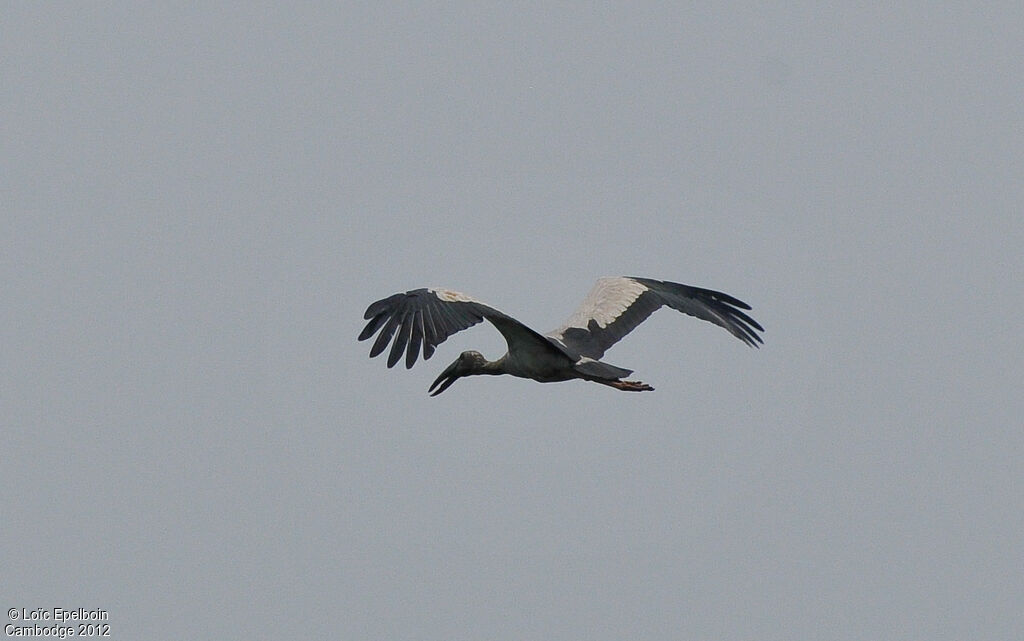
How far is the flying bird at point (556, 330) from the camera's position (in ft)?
50.1

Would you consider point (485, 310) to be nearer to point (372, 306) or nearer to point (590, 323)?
point (372, 306)

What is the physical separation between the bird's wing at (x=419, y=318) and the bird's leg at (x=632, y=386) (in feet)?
8.58

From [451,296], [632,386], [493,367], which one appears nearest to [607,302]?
[632,386]

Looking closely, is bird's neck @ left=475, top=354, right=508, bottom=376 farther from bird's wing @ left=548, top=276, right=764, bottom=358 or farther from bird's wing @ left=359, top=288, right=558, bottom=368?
bird's wing @ left=359, top=288, right=558, bottom=368

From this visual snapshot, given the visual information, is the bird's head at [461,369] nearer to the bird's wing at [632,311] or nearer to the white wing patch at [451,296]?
the bird's wing at [632,311]

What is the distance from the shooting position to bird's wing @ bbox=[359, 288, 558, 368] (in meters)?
15.1

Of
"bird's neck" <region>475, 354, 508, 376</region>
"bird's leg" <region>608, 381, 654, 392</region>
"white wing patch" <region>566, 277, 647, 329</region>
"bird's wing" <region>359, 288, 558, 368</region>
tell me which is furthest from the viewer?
"white wing patch" <region>566, 277, 647, 329</region>

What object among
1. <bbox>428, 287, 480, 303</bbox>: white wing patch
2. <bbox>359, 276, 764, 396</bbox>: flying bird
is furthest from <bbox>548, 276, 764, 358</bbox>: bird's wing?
<bbox>428, 287, 480, 303</bbox>: white wing patch

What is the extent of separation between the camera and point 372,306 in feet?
49.9

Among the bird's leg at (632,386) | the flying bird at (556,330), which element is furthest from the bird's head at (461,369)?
the bird's leg at (632,386)

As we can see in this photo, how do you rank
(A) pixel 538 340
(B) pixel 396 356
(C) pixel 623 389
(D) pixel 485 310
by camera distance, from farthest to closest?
(C) pixel 623 389 → (A) pixel 538 340 → (D) pixel 485 310 → (B) pixel 396 356

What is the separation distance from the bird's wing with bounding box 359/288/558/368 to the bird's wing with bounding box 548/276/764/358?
2500mm

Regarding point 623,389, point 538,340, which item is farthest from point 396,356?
point 623,389

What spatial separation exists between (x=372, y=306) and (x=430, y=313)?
2.01 feet
